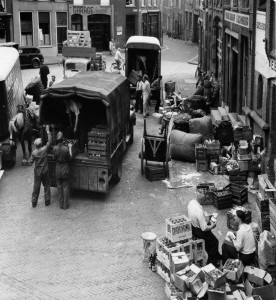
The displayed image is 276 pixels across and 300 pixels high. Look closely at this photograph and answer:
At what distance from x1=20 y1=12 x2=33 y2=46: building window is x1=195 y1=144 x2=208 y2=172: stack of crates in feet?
107

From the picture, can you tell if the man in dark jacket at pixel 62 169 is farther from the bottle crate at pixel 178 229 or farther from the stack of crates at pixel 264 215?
the stack of crates at pixel 264 215

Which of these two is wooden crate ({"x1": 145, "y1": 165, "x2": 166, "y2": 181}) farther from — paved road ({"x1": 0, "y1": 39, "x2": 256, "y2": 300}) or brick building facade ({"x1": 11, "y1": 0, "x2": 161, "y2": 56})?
brick building facade ({"x1": 11, "y1": 0, "x2": 161, "y2": 56})

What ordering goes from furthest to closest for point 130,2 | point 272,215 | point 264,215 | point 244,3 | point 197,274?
point 130,2, point 244,3, point 264,215, point 272,215, point 197,274

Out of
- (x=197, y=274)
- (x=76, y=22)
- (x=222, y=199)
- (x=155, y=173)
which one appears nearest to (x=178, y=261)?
(x=197, y=274)

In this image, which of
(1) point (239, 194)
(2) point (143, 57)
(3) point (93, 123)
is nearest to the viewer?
(1) point (239, 194)

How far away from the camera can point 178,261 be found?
33.8 feet

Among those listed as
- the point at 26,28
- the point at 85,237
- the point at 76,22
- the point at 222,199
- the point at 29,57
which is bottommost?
the point at 85,237

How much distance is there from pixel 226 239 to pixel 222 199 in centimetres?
384

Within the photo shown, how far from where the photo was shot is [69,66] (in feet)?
117

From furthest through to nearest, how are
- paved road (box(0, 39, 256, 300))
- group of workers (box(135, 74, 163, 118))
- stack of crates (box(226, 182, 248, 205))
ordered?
group of workers (box(135, 74, 163, 118)) → stack of crates (box(226, 182, 248, 205)) → paved road (box(0, 39, 256, 300))

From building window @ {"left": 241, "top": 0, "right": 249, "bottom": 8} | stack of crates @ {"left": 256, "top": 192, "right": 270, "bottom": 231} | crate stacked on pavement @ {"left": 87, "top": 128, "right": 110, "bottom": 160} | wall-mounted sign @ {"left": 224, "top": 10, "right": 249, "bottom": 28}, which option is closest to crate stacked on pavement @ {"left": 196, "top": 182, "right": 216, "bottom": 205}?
stack of crates @ {"left": 256, "top": 192, "right": 270, "bottom": 231}

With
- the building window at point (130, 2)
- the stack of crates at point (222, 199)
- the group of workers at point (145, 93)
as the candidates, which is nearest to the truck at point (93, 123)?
the stack of crates at point (222, 199)

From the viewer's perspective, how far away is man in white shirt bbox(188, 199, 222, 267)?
35.7 ft

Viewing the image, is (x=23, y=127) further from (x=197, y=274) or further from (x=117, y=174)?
(x=197, y=274)
